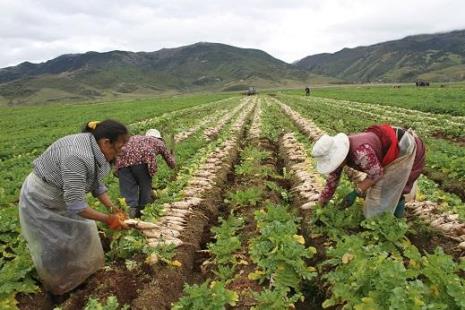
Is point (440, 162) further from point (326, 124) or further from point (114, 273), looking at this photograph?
point (326, 124)

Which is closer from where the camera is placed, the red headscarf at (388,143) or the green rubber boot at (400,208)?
the red headscarf at (388,143)

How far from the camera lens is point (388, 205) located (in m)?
5.94

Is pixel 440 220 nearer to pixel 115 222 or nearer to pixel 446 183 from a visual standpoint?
pixel 446 183

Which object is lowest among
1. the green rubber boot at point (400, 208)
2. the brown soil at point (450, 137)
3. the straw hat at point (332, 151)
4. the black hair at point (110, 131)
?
the brown soil at point (450, 137)

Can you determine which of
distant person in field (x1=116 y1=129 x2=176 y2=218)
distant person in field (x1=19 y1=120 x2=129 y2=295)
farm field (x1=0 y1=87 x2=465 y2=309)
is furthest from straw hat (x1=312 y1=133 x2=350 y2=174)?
distant person in field (x1=116 y1=129 x2=176 y2=218)

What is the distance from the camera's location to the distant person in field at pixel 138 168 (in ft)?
23.8

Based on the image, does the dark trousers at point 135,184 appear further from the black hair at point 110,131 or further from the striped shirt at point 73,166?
the black hair at point 110,131

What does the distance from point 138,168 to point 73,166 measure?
2695 millimetres

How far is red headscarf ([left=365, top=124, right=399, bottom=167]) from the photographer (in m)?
5.73

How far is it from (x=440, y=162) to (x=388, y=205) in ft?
15.2

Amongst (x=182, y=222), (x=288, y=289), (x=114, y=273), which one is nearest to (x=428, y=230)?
(x=288, y=289)

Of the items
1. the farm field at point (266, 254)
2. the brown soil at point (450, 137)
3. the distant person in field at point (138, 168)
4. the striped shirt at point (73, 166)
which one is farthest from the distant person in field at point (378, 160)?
the brown soil at point (450, 137)

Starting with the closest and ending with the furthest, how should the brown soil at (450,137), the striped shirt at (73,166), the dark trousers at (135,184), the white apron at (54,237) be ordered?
1. the striped shirt at (73,166)
2. the white apron at (54,237)
3. the dark trousers at (135,184)
4. the brown soil at (450,137)

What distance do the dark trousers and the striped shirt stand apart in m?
2.37
